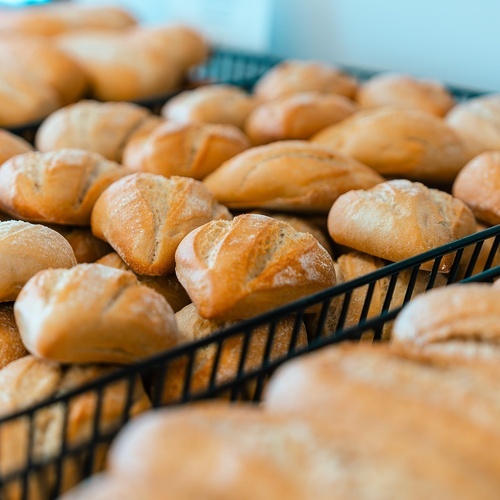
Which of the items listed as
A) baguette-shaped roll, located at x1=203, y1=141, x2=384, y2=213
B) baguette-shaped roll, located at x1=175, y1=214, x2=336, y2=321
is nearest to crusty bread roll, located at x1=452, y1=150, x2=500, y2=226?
baguette-shaped roll, located at x1=203, y1=141, x2=384, y2=213

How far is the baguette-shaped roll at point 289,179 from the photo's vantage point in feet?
4.18

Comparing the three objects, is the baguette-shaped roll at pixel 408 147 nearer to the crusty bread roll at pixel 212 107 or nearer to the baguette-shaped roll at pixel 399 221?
the baguette-shaped roll at pixel 399 221

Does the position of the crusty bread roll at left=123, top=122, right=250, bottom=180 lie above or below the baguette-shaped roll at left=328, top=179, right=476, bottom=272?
below

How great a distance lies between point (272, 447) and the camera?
22.6 inches

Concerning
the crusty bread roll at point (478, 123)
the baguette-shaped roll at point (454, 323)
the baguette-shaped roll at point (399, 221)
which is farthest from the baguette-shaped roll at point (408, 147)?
the baguette-shaped roll at point (454, 323)

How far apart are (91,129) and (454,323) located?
104 cm

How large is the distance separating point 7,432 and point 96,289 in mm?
203

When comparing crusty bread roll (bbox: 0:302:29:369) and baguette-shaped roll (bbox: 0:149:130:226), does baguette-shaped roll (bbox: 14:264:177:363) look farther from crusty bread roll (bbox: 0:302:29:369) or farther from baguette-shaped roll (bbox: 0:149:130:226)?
baguette-shaped roll (bbox: 0:149:130:226)

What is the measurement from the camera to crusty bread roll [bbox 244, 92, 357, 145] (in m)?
1.56

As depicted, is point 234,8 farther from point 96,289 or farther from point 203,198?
point 96,289

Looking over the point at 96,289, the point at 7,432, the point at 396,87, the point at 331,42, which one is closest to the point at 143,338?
the point at 96,289

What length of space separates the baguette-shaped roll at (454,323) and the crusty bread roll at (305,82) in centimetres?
117

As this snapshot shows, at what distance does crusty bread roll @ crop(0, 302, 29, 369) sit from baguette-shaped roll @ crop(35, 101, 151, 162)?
570mm

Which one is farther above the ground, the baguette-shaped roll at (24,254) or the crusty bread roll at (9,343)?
the baguette-shaped roll at (24,254)
